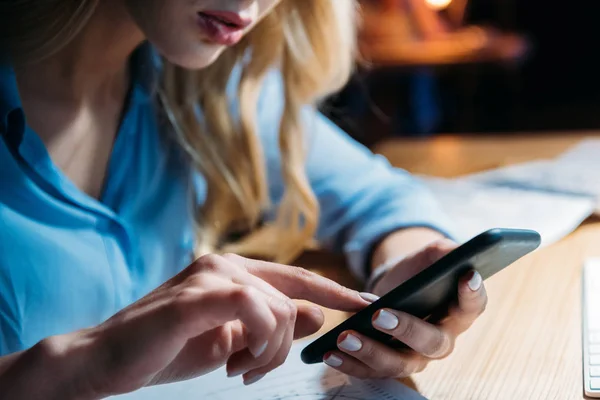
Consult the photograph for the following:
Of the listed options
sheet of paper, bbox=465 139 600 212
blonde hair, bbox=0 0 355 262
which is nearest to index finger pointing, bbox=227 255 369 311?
blonde hair, bbox=0 0 355 262

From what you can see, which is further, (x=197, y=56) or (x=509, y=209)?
(x=509, y=209)

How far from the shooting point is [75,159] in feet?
2.72

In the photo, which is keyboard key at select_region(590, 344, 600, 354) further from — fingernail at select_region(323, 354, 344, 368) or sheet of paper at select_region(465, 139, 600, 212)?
sheet of paper at select_region(465, 139, 600, 212)

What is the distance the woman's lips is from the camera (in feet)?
2.40

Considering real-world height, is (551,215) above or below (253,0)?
below

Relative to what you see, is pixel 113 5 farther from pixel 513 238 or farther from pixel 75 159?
pixel 513 238

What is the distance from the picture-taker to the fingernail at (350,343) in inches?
23.4

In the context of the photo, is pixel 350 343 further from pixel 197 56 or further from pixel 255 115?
pixel 255 115

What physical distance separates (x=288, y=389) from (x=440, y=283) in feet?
0.53

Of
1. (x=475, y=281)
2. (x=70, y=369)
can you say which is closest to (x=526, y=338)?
(x=475, y=281)

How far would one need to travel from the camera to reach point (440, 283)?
1.85 ft

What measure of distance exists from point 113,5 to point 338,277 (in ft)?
1.32

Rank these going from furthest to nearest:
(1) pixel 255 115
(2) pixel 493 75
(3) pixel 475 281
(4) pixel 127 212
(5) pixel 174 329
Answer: (2) pixel 493 75 → (1) pixel 255 115 → (4) pixel 127 212 → (3) pixel 475 281 → (5) pixel 174 329

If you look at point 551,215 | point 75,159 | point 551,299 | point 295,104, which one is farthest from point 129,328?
point 551,215
